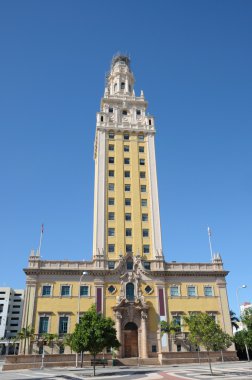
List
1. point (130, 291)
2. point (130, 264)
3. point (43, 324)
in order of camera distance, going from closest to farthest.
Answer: point (43, 324) → point (130, 291) → point (130, 264)

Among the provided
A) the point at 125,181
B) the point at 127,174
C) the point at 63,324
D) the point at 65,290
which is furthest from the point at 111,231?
the point at 63,324

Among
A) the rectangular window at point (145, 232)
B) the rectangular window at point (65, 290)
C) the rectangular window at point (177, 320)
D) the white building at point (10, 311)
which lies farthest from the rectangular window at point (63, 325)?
the white building at point (10, 311)

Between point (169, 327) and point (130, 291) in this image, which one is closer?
point (169, 327)

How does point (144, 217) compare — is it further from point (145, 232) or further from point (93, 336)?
point (93, 336)

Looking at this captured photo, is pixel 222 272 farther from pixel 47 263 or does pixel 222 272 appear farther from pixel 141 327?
pixel 47 263

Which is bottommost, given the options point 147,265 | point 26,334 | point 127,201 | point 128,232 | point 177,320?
point 26,334

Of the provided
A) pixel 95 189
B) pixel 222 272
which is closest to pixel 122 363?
pixel 222 272

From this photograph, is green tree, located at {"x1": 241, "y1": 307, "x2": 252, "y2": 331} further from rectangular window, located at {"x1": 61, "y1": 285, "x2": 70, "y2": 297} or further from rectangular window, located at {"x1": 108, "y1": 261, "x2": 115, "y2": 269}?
rectangular window, located at {"x1": 61, "y1": 285, "x2": 70, "y2": 297}

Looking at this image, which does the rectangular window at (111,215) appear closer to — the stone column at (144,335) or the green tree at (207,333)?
the stone column at (144,335)

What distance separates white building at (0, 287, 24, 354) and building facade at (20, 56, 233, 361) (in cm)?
8635

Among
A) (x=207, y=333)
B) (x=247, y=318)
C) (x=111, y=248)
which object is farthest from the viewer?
(x=111, y=248)

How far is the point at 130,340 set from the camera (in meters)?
56.2

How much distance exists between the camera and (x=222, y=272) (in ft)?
205

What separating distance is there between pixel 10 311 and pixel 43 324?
93010mm
